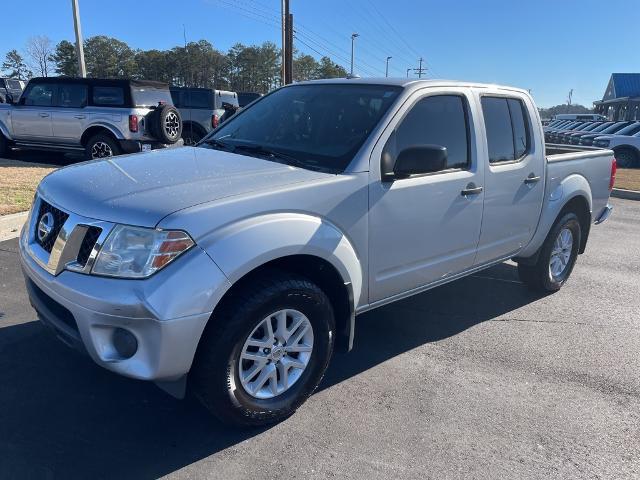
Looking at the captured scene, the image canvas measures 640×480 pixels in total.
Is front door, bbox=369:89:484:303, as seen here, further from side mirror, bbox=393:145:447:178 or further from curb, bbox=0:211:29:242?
curb, bbox=0:211:29:242

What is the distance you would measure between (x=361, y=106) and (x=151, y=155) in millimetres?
1431

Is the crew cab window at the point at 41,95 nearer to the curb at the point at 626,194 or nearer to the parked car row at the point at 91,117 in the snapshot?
the parked car row at the point at 91,117

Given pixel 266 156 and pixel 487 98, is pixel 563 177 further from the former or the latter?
pixel 266 156

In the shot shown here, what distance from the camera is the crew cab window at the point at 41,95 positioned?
1133 cm

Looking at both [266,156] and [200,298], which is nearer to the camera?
[200,298]

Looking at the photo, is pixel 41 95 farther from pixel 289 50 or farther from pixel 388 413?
pixel 289 50

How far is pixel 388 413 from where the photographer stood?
10.3ft

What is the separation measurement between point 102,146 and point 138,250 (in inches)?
363

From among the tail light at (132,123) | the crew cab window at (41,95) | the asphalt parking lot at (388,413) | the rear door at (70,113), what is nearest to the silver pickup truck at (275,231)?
the asphalt parking lot at (388,413)

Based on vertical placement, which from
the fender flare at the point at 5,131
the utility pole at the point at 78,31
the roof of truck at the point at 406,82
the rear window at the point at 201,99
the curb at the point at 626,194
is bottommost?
the curb at the point at 626,194

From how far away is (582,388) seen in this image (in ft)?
11.6

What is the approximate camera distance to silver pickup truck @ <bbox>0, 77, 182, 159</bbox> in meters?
10.7

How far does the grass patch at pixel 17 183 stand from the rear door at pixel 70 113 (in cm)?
77

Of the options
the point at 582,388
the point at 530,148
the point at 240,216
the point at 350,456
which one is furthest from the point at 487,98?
the point at 350,456
